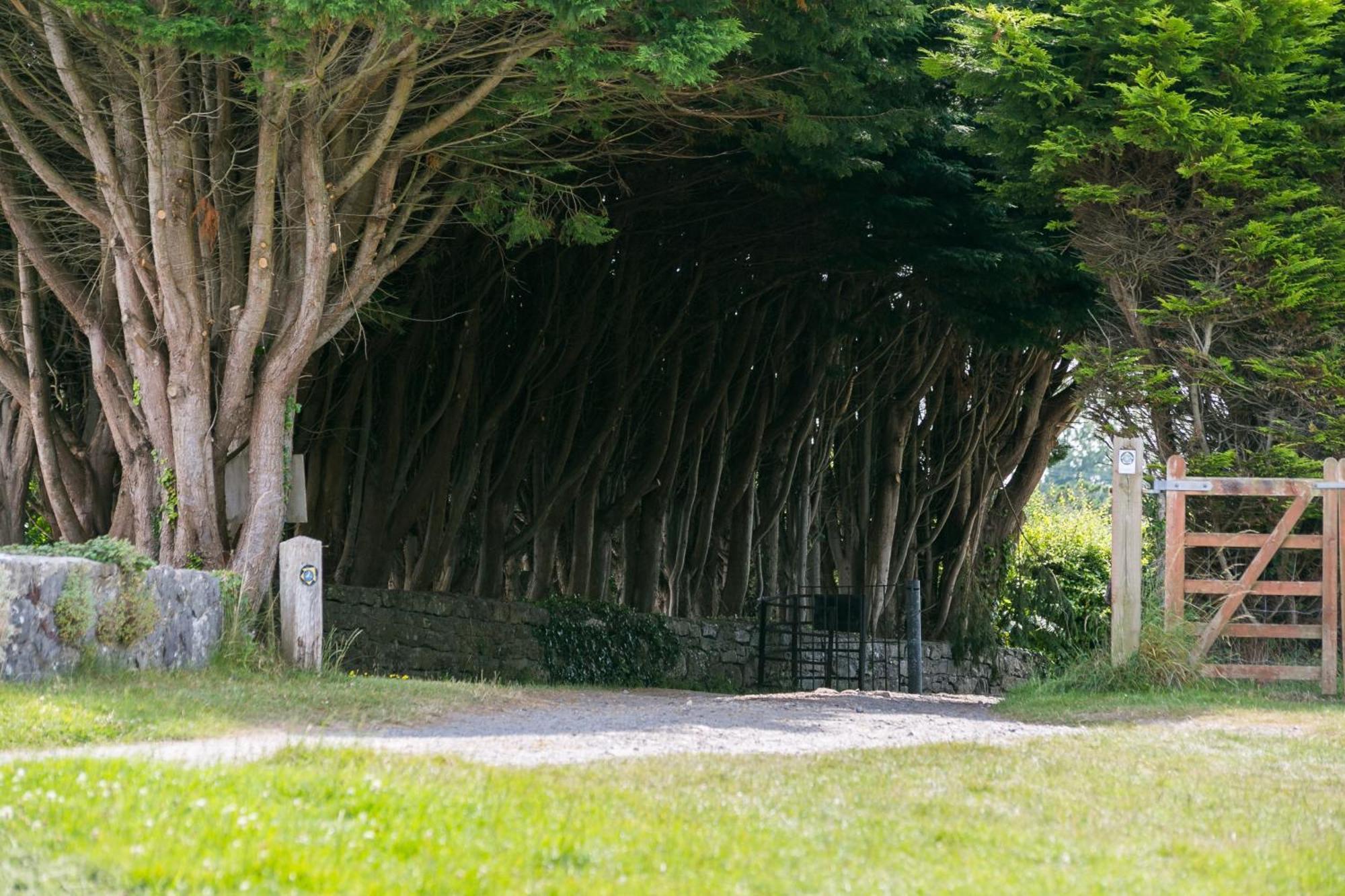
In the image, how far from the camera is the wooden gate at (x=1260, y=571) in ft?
45.5

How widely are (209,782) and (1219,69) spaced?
12083 millimetres

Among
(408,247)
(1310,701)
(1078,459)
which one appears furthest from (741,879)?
(1078,459)

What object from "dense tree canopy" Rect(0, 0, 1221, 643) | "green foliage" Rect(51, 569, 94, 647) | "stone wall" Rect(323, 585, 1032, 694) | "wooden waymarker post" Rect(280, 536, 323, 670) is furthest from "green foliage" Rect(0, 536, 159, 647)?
"stone wall" Rect(323, 585, 1032, 694)

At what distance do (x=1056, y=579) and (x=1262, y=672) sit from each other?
20998mm

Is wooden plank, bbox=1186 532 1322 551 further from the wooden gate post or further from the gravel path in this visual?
the gravel path

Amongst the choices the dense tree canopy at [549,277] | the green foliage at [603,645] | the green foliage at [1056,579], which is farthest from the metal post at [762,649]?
the green foliage at [1056,579]

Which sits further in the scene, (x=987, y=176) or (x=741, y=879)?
(x=987, y=176)

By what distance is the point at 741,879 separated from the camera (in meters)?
5.45

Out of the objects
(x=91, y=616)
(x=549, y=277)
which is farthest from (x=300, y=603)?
(x=549, y=277)

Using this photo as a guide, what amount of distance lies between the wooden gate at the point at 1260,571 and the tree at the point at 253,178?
19.1ft

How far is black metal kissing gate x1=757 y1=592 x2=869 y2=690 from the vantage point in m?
23.2

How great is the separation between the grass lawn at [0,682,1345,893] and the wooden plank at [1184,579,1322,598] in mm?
5691

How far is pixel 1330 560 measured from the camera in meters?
14.0

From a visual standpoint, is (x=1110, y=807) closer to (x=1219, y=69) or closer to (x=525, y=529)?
(x=1219, y=69)
